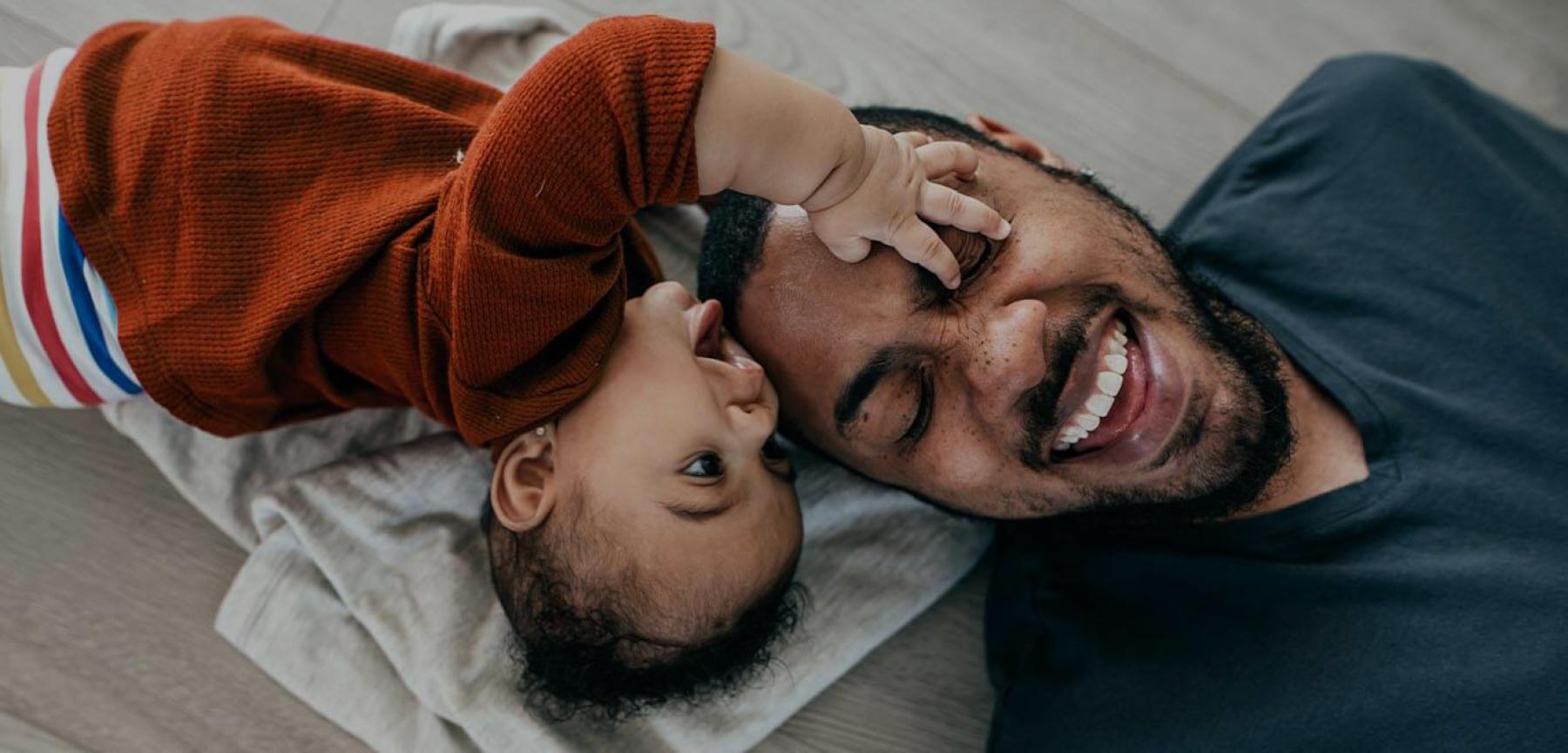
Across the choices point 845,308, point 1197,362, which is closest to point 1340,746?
point 1197,362

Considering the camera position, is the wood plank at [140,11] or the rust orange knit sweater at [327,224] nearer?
the rust orange knit sweater at [327,224]

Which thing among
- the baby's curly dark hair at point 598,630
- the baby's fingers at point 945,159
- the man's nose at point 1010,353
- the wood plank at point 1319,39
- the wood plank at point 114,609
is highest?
the wood plank at point 1319,39

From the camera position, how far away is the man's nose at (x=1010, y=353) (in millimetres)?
983

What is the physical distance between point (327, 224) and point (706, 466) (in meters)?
0.47

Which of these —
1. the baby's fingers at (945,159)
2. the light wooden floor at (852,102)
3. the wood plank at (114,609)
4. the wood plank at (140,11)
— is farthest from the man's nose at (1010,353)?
the wood plank at (140,11)

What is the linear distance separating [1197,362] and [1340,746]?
0.44 m

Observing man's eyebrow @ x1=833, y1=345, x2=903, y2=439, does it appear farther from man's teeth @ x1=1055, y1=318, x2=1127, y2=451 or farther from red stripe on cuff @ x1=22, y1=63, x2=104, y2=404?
red stripe on cuff @ x1=22, y1=63, x2=104, y2=404

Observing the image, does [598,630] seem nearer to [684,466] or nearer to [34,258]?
[684,466]

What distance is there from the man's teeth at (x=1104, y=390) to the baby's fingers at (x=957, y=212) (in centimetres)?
18

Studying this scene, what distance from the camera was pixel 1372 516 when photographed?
44.9 inches

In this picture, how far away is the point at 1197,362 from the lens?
1081mm

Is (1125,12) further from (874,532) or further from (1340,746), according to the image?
(1340,746)

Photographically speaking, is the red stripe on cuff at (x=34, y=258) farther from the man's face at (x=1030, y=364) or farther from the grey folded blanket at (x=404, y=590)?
the man's face at (x=1030, y=364)

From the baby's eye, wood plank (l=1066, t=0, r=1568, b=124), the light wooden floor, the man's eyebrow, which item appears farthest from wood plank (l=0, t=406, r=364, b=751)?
wood plank (l=1066, t=0, r=1568, b=124)
